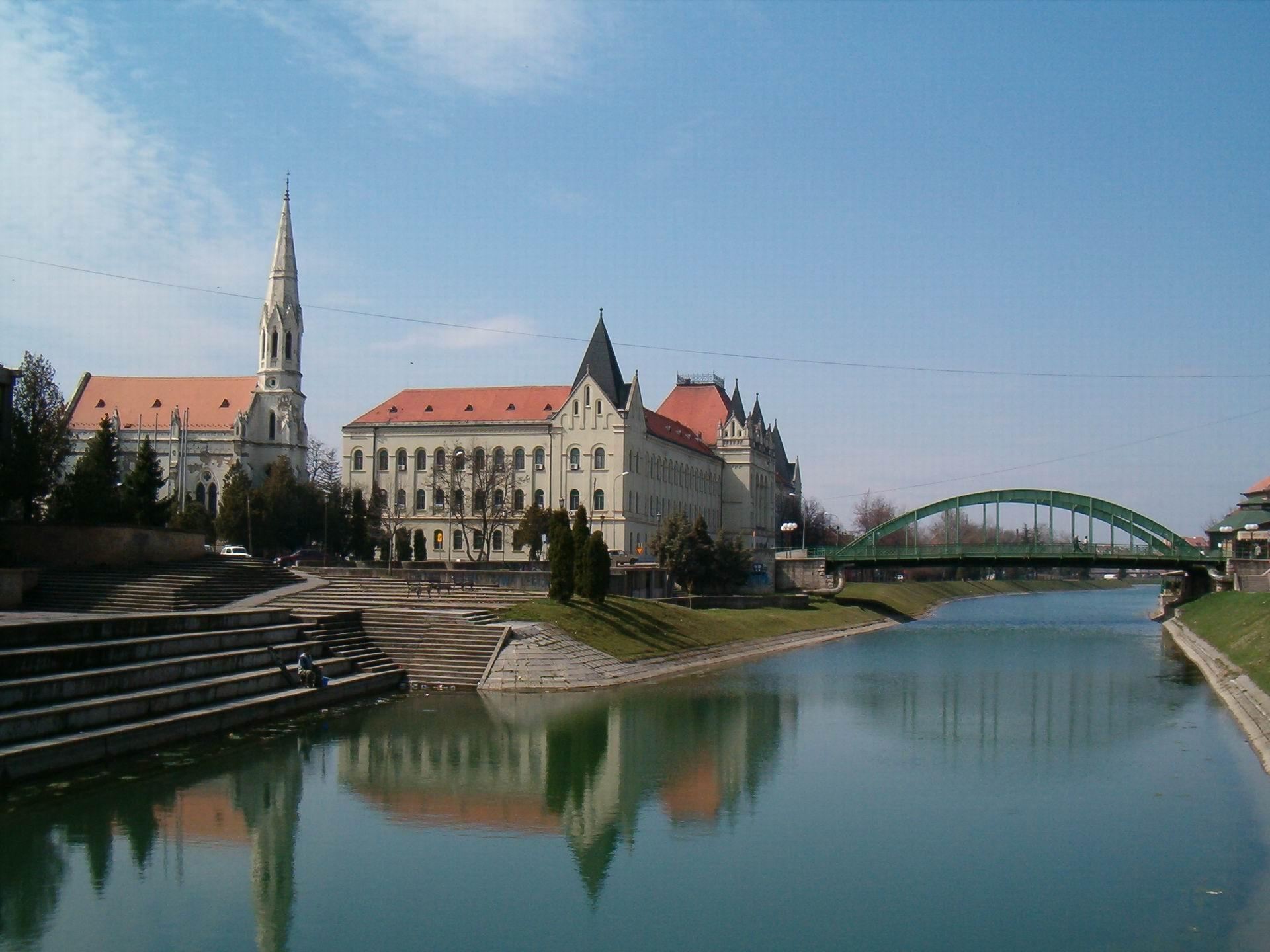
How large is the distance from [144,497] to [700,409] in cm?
6794

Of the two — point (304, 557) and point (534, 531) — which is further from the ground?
point (534, 531)

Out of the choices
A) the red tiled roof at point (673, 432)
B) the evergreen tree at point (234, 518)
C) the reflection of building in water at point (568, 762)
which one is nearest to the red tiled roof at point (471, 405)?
the red tiled roof at point (673, 432)

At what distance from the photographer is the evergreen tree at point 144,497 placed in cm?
4856

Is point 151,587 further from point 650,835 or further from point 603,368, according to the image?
point 603,368

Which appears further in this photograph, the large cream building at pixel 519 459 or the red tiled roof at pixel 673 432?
the red tiled roof at pixel 673 432

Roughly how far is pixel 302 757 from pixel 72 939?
1056 centimetres

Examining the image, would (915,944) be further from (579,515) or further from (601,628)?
(579,515)

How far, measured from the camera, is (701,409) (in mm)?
111312

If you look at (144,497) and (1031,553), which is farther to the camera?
(1031,553)

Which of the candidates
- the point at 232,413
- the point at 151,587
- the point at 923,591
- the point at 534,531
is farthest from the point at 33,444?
the point at 923,591

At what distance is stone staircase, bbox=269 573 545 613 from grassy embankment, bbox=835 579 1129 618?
44.9 m

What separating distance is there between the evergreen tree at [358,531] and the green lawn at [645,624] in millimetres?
23792

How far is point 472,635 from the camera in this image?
36219 mm

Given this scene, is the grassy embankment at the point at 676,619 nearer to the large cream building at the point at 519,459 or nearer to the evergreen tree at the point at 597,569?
the evergreen tree at the point at 597,569
